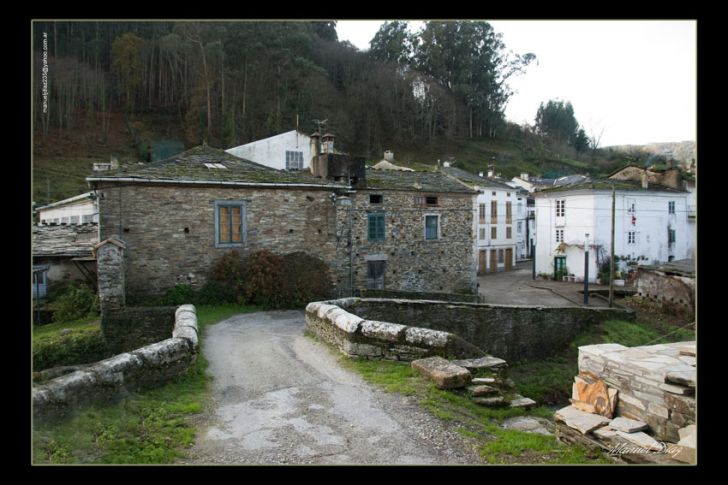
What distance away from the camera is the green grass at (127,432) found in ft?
14.5

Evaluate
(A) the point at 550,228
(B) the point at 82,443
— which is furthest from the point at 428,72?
(A) the point at 550,228

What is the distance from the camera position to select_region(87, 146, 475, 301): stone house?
583 inches

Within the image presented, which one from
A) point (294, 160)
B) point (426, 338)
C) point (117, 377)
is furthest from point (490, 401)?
point (294, 160)

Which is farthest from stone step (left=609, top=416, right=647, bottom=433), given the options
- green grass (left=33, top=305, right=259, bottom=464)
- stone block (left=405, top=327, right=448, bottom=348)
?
green grass (left=33, top=305, right=259, bottom=464)

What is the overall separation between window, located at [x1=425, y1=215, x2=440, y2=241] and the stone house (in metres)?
0.05

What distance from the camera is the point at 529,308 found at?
604 inches

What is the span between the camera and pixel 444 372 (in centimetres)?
677

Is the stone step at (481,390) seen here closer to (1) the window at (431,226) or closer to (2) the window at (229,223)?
(2) the window at (229,223)

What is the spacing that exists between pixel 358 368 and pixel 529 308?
9337mm

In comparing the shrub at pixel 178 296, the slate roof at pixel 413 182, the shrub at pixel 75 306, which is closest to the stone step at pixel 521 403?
the shrub at pixel 178 296

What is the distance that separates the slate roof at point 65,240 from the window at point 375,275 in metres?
9.62

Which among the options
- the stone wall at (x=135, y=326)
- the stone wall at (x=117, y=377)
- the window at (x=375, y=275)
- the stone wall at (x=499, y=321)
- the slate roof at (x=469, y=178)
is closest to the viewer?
the stone wall at (x=117, y=377)

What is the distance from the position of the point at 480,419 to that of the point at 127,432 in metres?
4.01

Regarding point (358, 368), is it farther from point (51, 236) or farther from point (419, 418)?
point (51, 236)
